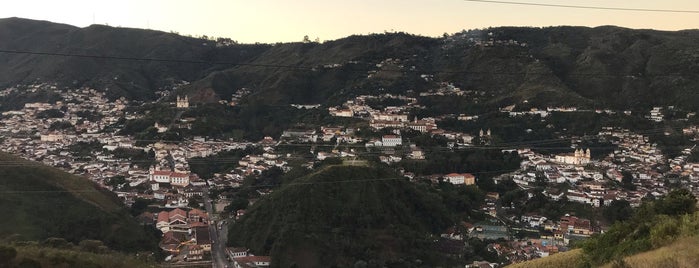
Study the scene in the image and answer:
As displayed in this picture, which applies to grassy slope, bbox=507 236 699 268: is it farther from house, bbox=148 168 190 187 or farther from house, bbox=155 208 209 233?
house, bbox=148 168 190 187

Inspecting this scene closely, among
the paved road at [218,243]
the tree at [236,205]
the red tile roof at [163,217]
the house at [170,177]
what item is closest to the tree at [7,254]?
the paved road at [218,243]

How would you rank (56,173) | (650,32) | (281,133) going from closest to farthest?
(56,173), (281,133), (650,32)

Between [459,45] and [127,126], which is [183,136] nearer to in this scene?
[127,126]

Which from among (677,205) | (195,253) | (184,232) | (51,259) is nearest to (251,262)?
(195,253)

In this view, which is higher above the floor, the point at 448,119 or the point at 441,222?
the point at 448,119

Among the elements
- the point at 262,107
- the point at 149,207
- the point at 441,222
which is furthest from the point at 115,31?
the point at 441,222
